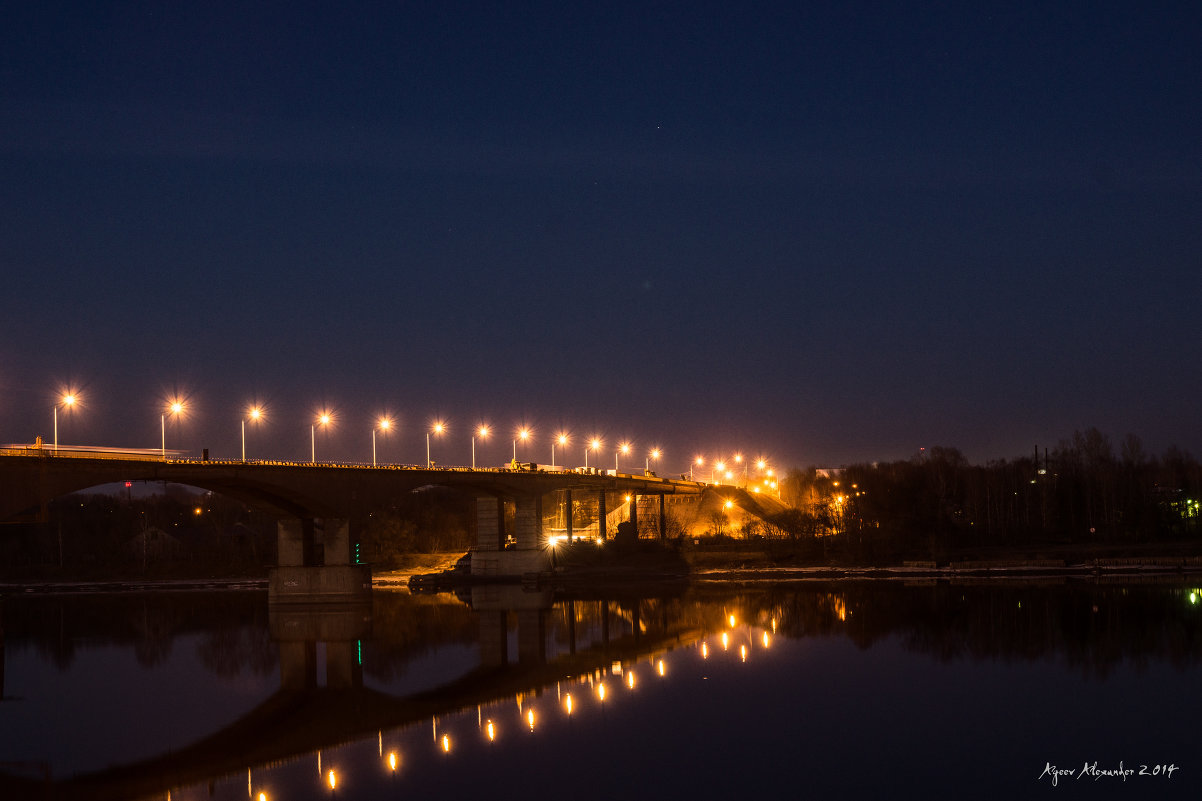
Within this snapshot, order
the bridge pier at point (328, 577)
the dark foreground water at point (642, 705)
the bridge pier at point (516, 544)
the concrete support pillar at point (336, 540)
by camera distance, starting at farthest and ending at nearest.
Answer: the bridge pier at point (516, 544), the concrete support pillar at point (336, 540), the bridge pier at point (328, 577), the dark foreground water at point (642, 705)

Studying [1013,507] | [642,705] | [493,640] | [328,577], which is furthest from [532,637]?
[1013,507]

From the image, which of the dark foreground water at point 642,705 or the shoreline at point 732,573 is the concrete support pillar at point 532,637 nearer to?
the dark foreground water at point 642,705

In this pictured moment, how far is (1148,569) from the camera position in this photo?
249 ft

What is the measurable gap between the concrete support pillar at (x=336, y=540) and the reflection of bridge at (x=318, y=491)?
0.22 feet

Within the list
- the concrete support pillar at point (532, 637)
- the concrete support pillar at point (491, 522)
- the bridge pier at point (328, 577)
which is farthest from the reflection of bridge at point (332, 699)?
the concrete support pillar at point (491, 522)

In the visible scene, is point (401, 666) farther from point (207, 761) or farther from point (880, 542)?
point (880, 542)

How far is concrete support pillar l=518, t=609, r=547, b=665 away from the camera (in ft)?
145

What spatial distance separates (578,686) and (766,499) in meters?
118

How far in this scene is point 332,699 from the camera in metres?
36.1

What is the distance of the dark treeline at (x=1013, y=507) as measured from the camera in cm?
9456

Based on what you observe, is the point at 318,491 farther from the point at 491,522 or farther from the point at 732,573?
the point at 732,573

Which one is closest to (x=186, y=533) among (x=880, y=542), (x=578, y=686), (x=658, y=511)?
(x=658, y=511)

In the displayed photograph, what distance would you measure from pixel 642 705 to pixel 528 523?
6604 cm

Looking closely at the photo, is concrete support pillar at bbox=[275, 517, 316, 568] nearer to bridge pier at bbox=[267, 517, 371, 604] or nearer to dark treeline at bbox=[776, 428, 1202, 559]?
bridge pier at bbox=[267, 517, 371, 604]
